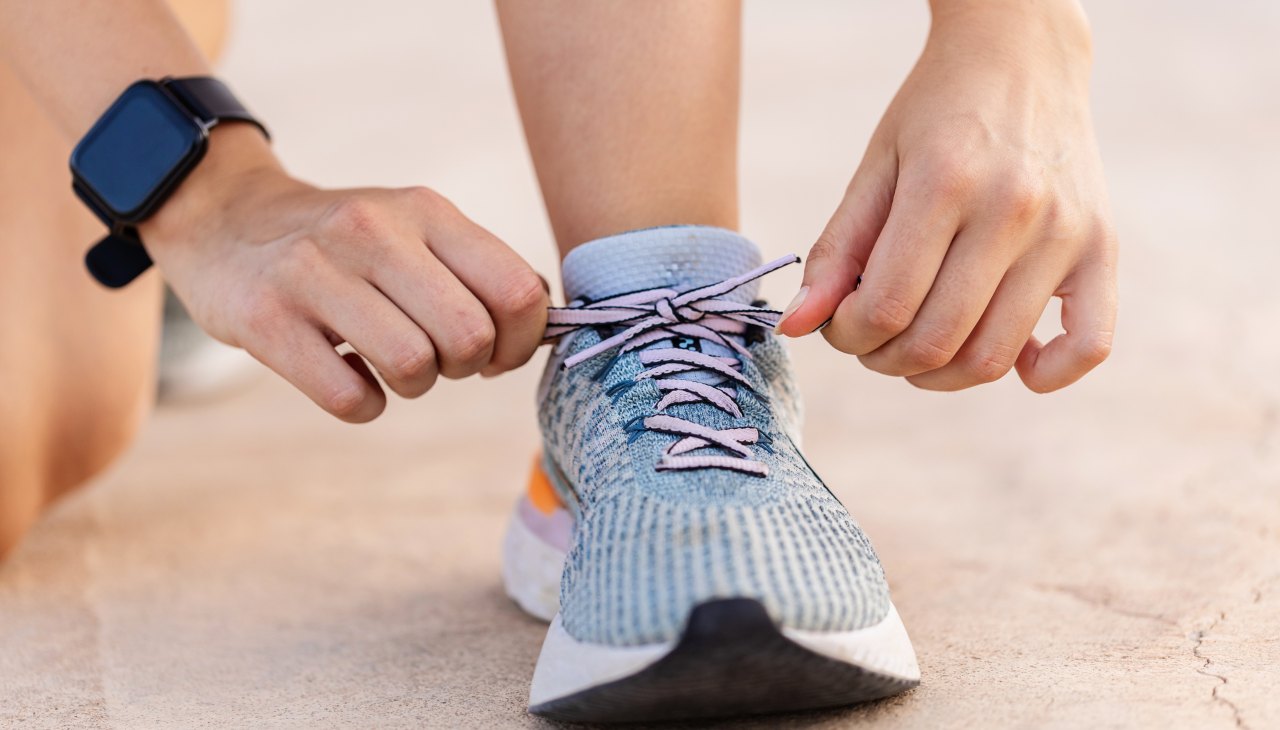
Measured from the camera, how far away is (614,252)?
758mm

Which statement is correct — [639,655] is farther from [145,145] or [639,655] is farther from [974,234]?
[145,145]

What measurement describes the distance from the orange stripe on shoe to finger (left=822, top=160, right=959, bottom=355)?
306 millimetres

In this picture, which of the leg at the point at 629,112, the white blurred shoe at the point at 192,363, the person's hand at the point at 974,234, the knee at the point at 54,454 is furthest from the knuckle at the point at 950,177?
the white blurred shoe at the point at 192,363

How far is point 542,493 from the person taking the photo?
867 mm

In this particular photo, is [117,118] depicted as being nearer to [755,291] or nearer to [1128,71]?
[755,291]

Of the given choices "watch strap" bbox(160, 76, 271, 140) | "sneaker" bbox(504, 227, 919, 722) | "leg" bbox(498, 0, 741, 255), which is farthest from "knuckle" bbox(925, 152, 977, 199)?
"watch strap" bbox(160, 76, 271, 140)

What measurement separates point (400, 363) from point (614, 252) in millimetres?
168

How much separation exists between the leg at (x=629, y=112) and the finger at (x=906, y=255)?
0.65 feet

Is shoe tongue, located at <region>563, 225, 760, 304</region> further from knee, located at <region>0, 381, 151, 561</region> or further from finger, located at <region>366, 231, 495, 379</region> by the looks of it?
knee, located at <region>0, 381, 151, 561</region>

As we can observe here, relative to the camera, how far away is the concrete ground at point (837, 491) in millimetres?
666

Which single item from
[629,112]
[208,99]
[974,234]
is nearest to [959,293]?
[974,234]

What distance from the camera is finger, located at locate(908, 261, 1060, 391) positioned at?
25.5 inches

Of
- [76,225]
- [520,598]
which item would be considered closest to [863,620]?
[520,598]

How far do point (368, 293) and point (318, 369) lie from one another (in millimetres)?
57
